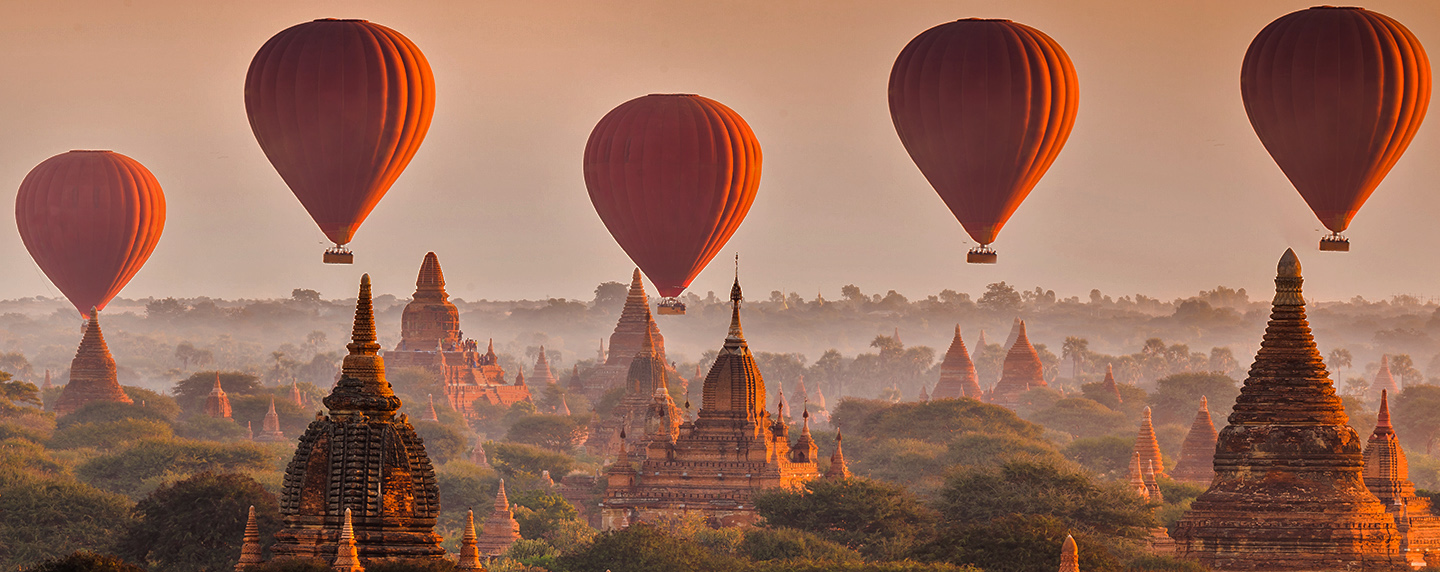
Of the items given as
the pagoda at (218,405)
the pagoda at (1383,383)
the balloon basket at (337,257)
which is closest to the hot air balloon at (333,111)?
the balloon basket at (337,257)

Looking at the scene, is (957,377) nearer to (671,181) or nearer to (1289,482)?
(671,181)

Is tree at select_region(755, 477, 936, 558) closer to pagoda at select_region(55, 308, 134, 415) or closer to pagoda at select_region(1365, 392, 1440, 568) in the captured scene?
pagoda at select_region(1365, 392, 1440, 568)

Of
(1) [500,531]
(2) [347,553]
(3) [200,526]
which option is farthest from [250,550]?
(1) [500,531]

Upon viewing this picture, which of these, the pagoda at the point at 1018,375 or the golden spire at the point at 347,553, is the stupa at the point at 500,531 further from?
the pagoda at the point at 1018,375

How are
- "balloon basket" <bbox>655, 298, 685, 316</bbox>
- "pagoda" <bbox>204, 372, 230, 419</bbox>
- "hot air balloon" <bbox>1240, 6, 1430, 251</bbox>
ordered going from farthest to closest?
1. "pagoda" <bbox>204, 372, 230, 419</bbox>
2. "balloon basket" <bbox>655, 298, 685, 316</bbox>
3. "hot air balloon" <bbox>1240, 6, 1430, 251</bbox>

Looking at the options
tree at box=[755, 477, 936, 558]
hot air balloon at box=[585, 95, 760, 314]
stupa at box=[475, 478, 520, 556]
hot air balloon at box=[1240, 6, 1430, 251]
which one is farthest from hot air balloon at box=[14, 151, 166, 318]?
hot air balloon at box=[1240, 6, 1430, 251]
